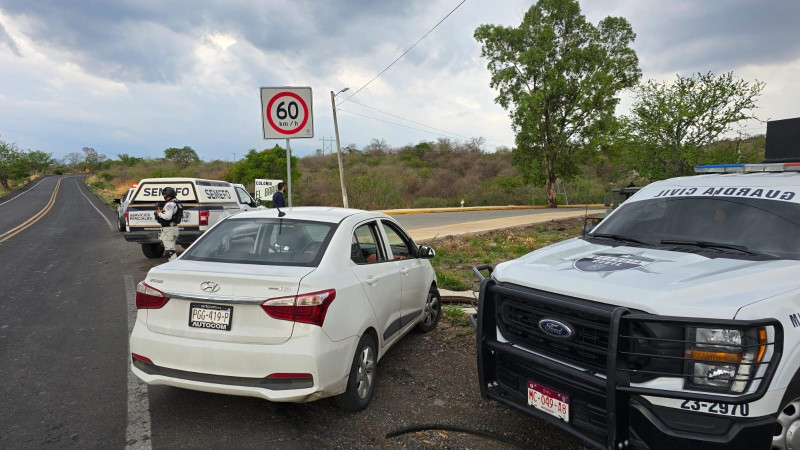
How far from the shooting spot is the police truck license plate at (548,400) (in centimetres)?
290

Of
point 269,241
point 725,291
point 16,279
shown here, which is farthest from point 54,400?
point 16,279

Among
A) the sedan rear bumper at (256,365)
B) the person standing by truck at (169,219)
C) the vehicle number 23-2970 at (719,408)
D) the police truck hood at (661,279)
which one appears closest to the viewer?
the vehicle number 23-2970 at (719,408)

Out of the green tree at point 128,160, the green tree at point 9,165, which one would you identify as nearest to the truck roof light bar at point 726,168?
the green tree at point 9,165

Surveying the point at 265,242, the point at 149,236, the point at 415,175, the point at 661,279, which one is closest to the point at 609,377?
the point at 661,279

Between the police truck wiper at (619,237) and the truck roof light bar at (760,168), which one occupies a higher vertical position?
the truck roof light bar at (760,168)

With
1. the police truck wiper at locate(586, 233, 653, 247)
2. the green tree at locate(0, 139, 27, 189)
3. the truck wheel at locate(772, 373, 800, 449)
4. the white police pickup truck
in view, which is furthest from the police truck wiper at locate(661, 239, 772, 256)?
the green tree at locate(0, 139, 27, 189)

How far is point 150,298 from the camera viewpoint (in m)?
3.66

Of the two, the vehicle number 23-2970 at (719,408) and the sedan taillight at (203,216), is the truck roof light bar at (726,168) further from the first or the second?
the sedan taillight at (203,216)

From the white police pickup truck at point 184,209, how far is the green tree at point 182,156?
72329 millimetres

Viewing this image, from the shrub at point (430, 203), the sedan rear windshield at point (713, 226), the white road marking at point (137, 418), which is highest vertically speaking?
the sedan rear windshield at point (713, 226)

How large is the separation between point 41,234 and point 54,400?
1576 cm

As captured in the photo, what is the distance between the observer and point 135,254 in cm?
1230

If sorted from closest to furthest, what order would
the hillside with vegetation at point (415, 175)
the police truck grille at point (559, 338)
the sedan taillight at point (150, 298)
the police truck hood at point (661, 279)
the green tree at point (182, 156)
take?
the police truck hood at point (661, 279)
the police truck grille at point (559, 338)
the sedan taillight at point (150, 298)
the hillside with vegetation at point (415, 175)
the green tree at point (182, 156)

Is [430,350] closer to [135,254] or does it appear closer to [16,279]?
[16,279]
